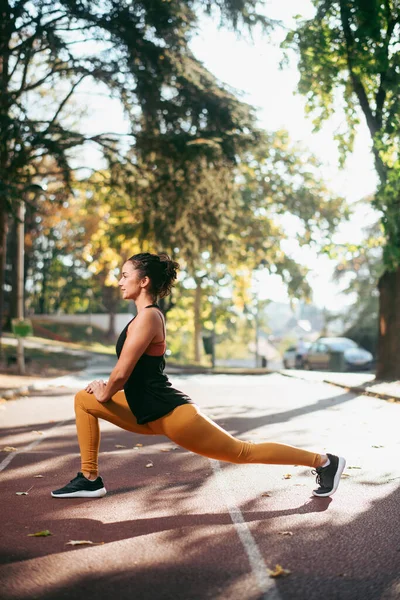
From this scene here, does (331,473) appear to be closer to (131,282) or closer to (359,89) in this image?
(131,282)

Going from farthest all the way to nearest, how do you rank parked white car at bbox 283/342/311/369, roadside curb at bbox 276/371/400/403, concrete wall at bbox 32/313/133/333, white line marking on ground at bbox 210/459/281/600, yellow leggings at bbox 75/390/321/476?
concrete wall at bbox 32/313/133/333, parked white car at bbox 283/342/311/369, roadside curb at bbox 276/371/400/403, yellow leggings at bbox 75/390/321/476, white line marking on ground at bbox 210/459/281/600

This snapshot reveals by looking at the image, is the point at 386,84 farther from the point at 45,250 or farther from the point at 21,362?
the point at 45,250

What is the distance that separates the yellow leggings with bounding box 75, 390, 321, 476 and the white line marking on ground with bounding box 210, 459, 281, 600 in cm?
45

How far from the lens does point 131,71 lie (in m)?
20.8

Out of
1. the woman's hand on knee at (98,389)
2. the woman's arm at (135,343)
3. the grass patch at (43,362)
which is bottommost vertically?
the grass patch at (43,362)

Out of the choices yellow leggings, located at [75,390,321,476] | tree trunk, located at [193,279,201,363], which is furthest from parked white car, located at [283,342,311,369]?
yellow leggings, located at [75,390,321,476]

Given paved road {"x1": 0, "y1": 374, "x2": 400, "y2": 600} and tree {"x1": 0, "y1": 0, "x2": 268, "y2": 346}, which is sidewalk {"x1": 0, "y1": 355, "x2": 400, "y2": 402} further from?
paved road {"x1": 0, "y1": 374, "x2": 400, "y2": 600}

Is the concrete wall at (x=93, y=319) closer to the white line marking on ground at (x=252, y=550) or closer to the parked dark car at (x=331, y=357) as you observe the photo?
the parked dark car at (x=331, y=357)

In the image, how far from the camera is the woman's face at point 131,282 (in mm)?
6199

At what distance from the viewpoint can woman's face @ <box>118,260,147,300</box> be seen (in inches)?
244

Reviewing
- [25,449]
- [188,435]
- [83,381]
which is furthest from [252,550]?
[83,381]

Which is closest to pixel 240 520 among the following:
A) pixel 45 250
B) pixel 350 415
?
pixel 350 415

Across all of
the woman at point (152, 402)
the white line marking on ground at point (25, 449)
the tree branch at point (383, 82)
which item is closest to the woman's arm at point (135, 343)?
the woman at point (152, 402)

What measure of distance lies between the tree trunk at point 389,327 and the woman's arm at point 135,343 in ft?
57.6
